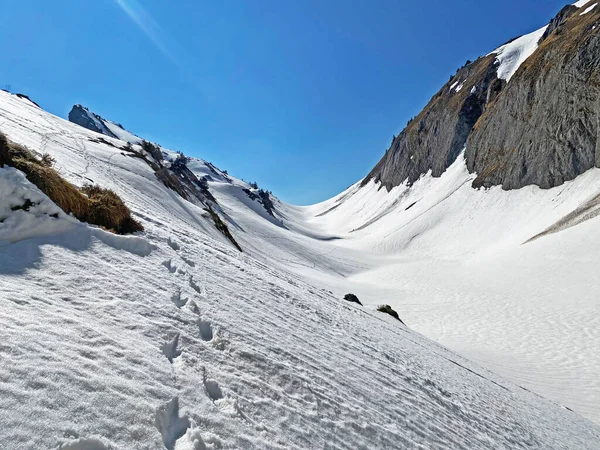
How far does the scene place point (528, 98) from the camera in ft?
170

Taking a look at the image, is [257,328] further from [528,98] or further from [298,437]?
[528,98]

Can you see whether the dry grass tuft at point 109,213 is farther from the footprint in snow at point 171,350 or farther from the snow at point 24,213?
the footprint in snow at point 171,350

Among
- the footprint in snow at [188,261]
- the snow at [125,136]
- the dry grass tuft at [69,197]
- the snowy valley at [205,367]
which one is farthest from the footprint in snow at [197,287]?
the snow at [125,136]

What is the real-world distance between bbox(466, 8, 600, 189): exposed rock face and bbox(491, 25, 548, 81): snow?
20677mm

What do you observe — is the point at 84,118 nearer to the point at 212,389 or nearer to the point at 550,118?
the point at 550,118

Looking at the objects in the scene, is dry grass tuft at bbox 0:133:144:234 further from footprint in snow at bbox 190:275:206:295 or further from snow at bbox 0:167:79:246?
footprint in snow at bbox 190:275:206:295

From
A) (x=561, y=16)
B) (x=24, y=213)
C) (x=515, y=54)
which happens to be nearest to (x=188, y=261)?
(x=24, y=213)

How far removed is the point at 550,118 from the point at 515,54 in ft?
164

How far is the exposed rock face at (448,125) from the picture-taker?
7762 cm

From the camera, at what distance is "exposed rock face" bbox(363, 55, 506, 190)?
77625 mm

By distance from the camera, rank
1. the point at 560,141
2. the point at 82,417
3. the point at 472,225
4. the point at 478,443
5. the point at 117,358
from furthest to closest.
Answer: the point at 472,225, the point at 560,141, the point at 478,443, the point at 117,358, the point at 82,417

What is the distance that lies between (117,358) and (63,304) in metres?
1.09

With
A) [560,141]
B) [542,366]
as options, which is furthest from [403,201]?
[542,366]

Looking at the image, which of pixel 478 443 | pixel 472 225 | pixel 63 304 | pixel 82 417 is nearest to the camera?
pixel 82 417
